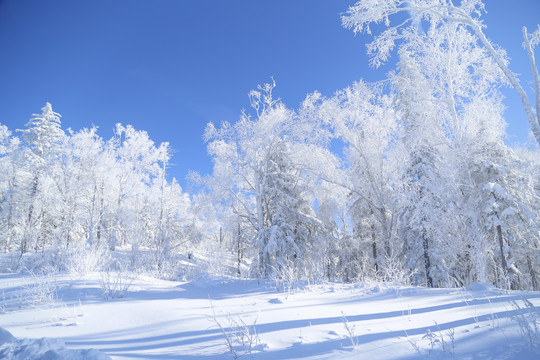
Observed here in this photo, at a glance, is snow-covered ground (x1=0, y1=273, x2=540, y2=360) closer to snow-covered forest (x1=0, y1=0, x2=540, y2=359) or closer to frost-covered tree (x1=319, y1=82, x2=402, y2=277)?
snow-covered forest (x1=0, y1=0, x2=540, y2=359)

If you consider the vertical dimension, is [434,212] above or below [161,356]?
above

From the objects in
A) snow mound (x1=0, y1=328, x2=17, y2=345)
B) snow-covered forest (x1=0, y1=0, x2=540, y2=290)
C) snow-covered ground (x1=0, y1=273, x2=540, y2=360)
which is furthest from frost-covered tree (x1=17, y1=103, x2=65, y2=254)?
snow mound (x1=0, y1=328, x2=17, y2=345)

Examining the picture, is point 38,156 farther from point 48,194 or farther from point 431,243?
point 431,243

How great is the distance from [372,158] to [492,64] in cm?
590

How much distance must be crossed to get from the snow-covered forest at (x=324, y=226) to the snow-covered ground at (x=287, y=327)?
3cm

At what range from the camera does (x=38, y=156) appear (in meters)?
21.0

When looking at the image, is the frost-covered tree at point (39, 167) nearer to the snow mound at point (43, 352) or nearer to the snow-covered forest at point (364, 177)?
the snow-covered forest at point (364, 177)

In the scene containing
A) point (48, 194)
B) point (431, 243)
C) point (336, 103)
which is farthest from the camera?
point (48, 194)

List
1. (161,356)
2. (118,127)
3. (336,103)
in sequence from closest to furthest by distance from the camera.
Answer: (161,356) < (336,103) < (118,127)

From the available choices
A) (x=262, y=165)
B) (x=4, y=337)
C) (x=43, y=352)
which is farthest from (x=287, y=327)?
(x=262, y=165)

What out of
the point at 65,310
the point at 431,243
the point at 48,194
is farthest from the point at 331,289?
the point at 48,194

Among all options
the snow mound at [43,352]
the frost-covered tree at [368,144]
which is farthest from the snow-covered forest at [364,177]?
the snow mound at [43,352]

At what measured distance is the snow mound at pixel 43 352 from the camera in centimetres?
192

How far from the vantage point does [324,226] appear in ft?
57.0
